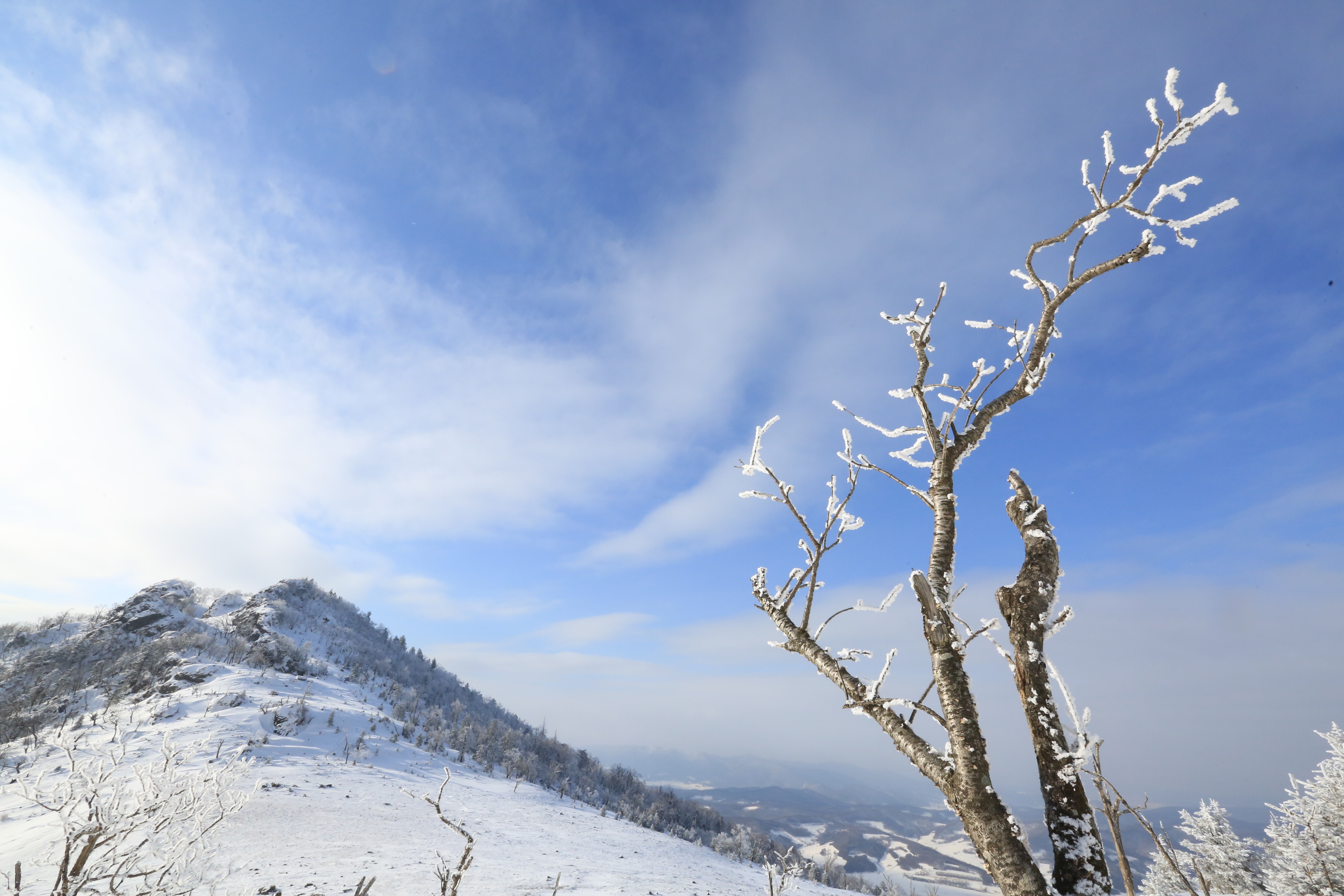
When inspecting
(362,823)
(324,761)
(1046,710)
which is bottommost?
(362,823)

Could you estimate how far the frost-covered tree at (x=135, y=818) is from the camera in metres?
5.62

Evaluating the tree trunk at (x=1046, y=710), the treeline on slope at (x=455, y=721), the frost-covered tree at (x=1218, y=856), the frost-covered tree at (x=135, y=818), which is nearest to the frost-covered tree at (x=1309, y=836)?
the frost-covered tree at (x=1218, y=856)

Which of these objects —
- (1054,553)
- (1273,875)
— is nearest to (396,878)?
(1054,553)

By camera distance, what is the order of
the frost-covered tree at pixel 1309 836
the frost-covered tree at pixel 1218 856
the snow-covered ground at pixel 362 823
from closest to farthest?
the snow-covered ground at pixel 362 823 < the frost-covered tree at pixel 1309 836 < the frost-covered tree at pixel 1218 856

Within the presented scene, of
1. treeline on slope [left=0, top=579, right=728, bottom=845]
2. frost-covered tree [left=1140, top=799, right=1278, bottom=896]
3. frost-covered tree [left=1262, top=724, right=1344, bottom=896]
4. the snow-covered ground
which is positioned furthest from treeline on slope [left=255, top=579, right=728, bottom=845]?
frost-covered tree [left=1262, top=724, right=1344, bottom=896]

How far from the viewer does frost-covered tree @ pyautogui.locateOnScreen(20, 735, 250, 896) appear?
5.62 m

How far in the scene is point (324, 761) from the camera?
25.8 metres

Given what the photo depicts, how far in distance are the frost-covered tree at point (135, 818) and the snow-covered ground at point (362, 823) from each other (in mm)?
627

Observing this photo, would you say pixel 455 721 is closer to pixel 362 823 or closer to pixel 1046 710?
pixel 362 823

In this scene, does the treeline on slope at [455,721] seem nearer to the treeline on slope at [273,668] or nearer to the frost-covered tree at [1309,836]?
the treeline on slope at [273,668]

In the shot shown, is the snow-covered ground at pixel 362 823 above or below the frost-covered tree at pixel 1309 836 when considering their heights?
below

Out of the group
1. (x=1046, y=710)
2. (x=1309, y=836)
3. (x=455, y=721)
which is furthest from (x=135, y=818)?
(x=455, y=721)

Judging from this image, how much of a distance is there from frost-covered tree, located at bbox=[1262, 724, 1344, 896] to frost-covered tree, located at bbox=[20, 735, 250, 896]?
2833 cm

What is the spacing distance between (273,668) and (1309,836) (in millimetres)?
68200
